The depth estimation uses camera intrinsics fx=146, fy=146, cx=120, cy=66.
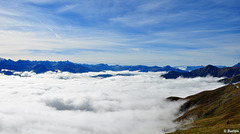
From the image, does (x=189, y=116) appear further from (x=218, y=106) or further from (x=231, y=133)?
(x=231, y=133)

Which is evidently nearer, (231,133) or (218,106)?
(231,133)

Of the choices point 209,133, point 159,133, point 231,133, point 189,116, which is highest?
point 231,133

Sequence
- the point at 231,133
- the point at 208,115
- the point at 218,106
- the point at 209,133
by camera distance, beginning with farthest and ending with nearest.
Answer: the point at 218,106, the point at 208,115, the point at 209,133, the point at 231,133

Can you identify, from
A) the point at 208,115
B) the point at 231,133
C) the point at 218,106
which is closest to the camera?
the point at 231,133

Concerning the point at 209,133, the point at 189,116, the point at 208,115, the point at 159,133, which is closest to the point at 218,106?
the point at 208,115

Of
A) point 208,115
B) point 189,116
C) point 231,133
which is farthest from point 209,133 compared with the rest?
point 189,116

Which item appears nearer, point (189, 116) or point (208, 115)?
point (208, 115)

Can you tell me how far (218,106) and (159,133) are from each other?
8163 centimetres

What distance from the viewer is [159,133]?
596ft

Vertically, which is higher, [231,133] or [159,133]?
[231,133]

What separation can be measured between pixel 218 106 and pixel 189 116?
121 ft

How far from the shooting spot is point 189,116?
626ft

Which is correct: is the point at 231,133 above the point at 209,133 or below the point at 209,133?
above

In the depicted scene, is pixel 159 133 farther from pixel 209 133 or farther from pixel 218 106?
pixel 209 133
